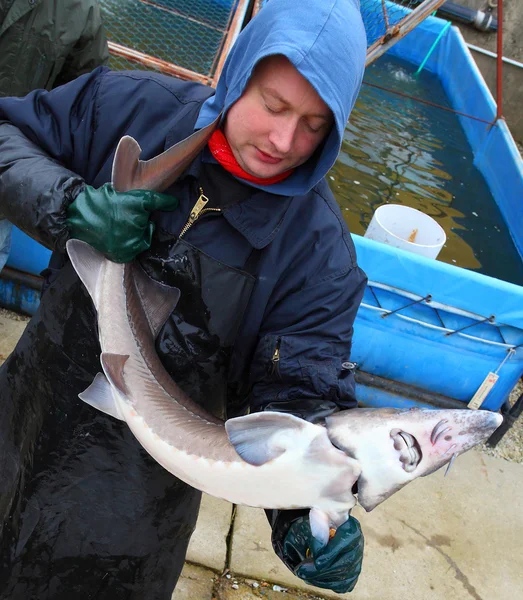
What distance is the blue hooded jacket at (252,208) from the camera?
164cm

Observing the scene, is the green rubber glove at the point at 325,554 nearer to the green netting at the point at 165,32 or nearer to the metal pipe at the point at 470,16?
the green netting at the point at 165,32

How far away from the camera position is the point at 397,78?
11250mm

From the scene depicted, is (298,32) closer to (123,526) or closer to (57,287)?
(57,287)

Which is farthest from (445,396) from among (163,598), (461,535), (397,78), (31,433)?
(397,78)

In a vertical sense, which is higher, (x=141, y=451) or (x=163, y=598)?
(x=141, y=451)

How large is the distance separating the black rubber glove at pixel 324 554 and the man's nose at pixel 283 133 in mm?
1018

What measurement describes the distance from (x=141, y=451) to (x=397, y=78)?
1091 cm

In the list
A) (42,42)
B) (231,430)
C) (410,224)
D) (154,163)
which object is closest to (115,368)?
(231,430)

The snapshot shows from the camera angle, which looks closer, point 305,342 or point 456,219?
point 305,342

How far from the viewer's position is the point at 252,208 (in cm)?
168

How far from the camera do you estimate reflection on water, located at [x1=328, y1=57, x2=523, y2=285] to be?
6.35m

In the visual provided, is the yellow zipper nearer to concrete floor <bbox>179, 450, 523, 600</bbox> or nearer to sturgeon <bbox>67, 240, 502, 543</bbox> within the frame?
sturgeon <bbox>67, 240, 502, 543</bbox>

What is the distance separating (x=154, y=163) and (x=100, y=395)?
677 millimetres

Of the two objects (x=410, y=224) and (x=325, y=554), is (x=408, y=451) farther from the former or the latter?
(x=410, y=224)
